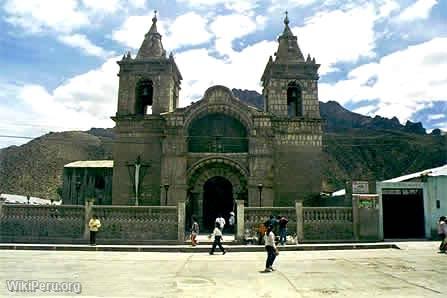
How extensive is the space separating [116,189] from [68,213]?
A: 296 inches

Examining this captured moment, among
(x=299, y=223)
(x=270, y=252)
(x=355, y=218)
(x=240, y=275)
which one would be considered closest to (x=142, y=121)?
(x=299, y=223)

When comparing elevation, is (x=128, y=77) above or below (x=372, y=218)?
above

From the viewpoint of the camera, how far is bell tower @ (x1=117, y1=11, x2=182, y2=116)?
2794 centimetres

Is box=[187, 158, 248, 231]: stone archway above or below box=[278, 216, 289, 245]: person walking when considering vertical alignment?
above

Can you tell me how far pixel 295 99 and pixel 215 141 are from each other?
25.5 ft

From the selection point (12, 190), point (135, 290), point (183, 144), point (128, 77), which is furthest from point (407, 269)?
point (12, 190)

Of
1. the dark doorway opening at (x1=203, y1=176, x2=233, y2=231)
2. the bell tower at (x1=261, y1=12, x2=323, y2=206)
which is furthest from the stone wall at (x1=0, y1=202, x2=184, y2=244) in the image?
the bell tower at (x1=261, y1=12, x2=323, y2=206)

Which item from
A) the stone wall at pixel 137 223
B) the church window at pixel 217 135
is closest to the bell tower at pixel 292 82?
the church window at pixel 217 135

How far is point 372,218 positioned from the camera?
732 inches

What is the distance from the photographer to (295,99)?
1159 inches

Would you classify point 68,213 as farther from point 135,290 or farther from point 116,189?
point 135,290

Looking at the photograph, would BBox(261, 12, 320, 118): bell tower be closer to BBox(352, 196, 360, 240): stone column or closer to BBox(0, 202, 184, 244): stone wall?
BBox(352, 196, 360, 240): stone column

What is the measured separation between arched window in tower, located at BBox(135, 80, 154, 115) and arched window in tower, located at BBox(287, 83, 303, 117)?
10.5 metres

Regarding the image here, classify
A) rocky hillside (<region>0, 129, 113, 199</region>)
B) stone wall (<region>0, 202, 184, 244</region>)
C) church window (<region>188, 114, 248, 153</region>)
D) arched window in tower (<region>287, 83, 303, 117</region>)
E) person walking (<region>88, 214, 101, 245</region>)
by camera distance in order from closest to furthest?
person walking (<region>88, 214, 101, 245</region>) < stone wall (<region>0, 202, 184, 244</region>) < church window (<region>188, 114, 248, 153</region>) < arched window in tower (<region>287, 83, 303, 117</region>) < rocky hillside (<region>0, 129, 113, 199</region>)
